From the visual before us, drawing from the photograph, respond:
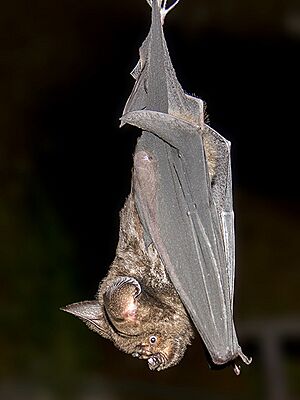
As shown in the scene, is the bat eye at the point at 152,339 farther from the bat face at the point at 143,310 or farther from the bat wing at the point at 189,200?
the bat wing at the point at 189,200

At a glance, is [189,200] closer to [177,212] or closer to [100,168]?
[177,212]

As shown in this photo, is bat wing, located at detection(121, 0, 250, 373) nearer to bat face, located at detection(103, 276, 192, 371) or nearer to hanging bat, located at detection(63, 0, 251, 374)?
hanging bat, located at detection(63, 0, 251, 374)

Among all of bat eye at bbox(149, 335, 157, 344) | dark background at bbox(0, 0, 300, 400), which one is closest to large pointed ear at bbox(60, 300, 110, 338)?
bat eye at bbox(149, 335, 157, 344)

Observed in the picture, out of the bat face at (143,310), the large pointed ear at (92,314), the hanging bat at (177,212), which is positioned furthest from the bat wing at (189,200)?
the large pointed ear at (92,314)

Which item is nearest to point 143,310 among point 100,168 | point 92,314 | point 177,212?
point 92,314

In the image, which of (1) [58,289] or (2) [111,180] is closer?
(1) [58,289]

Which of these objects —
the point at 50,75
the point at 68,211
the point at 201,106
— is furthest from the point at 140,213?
the point at 50,75

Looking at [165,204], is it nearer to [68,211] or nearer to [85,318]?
[85,318]
